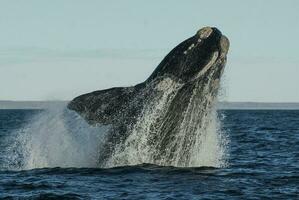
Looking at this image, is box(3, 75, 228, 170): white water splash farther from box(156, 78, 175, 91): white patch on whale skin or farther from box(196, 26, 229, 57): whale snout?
box(196, 26, 229, 57): whale snout

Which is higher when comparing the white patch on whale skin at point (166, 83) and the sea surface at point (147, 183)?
the white patch on whale skin at point (166, 83)

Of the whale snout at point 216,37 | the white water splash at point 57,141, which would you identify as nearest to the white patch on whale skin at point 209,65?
the whale snout at point 216,37

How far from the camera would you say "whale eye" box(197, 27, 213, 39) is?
627 inches

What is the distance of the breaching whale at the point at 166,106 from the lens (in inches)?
623

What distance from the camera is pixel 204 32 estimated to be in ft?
52.4

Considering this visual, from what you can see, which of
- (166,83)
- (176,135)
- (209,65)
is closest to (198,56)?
(209,65)

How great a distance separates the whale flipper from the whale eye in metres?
1.95

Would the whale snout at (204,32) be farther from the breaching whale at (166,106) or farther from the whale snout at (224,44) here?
the whale snout at (224,44)

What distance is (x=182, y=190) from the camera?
48.4 ft

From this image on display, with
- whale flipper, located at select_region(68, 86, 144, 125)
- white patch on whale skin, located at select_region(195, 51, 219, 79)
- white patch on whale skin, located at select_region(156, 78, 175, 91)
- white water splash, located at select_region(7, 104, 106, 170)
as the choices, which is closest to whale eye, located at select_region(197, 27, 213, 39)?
white patch on whale skin, located at select_region(195, 51, 219, 79)

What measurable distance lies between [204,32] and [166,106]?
191 cm

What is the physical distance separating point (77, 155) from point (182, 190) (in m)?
4.43

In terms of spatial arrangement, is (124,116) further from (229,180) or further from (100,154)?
(229,180)

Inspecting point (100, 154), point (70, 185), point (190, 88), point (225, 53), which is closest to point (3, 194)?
point (70, 185)
